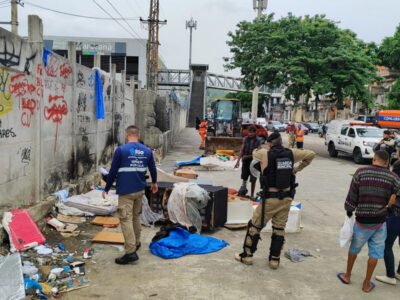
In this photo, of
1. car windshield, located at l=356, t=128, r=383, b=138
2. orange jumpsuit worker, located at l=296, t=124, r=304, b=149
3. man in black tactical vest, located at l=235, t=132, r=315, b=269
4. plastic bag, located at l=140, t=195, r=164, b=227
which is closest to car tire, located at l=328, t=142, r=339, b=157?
car windshield, located at l=356, t=128, r=383, b=138

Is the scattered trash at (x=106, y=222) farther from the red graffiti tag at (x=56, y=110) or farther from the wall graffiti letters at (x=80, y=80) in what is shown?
the wall graffiti letters at (x=80, y=80)

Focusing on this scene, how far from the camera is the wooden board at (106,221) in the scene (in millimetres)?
6887

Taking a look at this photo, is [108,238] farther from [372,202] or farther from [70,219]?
[372,202]

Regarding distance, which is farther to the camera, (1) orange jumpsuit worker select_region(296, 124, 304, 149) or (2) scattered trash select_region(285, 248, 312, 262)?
(1) orange jumpsuit worker select_region(296, 124, 304, 149)

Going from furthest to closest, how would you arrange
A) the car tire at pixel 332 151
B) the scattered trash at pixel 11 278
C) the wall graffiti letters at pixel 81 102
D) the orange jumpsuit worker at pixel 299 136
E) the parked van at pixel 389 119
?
the parked van at pixel 389 119 → the car tire at pixel 332 151 → the orange jumpsuit worker at pixel 299 136 → the wall graffiti letters at pixel 81 102 → the scattered trash at pixel 11 278

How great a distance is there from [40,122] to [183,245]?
3070 millimetres

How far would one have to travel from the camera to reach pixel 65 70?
25.9 ft

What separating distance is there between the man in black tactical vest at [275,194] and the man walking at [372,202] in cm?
81

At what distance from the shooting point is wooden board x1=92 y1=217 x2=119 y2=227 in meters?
6.89

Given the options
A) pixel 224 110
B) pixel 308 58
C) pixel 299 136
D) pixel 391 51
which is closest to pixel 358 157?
pixel 299 136

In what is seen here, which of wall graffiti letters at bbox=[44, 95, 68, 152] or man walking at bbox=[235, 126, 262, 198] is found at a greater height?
wall graffiti letters at bbox=[44, 95, 68, 152]

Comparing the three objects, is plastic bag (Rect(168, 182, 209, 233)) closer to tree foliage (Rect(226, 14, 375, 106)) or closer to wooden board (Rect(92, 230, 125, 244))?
wooden board (Rect(92, 230, 125, 244))

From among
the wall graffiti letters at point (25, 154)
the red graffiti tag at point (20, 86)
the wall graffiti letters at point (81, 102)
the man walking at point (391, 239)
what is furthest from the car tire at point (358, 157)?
the red graffiti tag at point (20, 86)

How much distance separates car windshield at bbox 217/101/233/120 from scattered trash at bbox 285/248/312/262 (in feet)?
70.0
